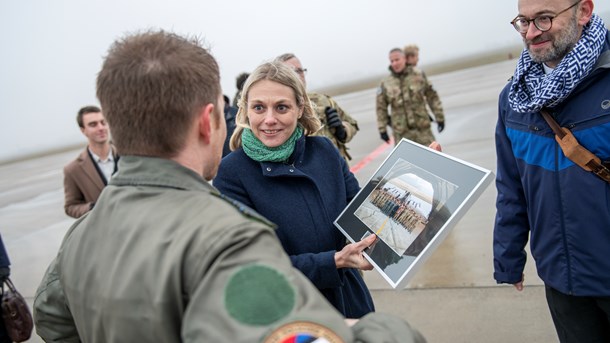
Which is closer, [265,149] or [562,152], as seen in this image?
[562,152]

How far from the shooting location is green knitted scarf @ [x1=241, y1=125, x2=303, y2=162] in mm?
1938

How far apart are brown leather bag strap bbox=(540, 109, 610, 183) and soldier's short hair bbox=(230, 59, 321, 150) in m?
1.07

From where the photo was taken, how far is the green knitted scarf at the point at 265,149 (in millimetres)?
1938

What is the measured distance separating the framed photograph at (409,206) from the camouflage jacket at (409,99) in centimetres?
411

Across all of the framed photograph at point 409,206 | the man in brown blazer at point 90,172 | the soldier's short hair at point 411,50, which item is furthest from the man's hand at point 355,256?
the soldier's short hair at point 411,50

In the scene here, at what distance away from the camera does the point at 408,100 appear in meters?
5.80

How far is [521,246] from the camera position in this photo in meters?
2.14

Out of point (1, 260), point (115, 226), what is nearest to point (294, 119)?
point (115, 226)

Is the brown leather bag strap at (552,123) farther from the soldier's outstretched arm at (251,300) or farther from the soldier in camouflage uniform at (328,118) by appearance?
the soldier in camouflage uniform at (328,118)

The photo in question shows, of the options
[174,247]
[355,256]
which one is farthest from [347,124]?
[174,247]

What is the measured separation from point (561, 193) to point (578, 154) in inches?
7.4

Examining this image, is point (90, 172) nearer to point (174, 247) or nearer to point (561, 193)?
point (174, 247)

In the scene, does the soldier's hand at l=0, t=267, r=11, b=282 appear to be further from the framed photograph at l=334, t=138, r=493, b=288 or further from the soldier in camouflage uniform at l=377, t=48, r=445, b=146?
the soldier in camouflage uniform at l=377, t=48, r=445, b=146

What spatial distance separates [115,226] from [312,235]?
40.6 inches
